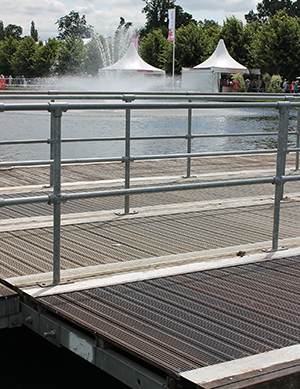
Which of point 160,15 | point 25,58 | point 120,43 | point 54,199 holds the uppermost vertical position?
point 160,15

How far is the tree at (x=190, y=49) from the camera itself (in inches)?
2398

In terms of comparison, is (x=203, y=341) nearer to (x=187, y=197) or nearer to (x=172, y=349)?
(x=172, y=349)

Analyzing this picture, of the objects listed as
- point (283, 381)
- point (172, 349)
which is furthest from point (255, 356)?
point (172, 349)

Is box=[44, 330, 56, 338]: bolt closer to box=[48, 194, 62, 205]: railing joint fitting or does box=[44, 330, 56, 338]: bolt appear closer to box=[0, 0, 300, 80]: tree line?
box=[48, 194, 62, 205]: railing joint fitting

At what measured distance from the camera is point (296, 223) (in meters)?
5.56

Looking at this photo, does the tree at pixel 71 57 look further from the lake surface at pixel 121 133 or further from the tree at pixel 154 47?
the lake surface at pixel 121 133

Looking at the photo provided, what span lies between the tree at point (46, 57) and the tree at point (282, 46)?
3135cm

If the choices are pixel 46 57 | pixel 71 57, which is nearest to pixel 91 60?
pixel 71 57

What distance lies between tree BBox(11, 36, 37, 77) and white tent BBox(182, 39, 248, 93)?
112 feet

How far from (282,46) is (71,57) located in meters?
28.4

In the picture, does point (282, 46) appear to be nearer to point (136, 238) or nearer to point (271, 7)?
point (136, 238)

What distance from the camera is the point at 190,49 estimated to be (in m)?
60.9

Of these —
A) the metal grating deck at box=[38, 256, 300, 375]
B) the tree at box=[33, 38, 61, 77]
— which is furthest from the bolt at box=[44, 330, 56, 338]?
the tree at box=[33, 38, 61, 77]

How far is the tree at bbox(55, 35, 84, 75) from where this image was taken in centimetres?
7112
